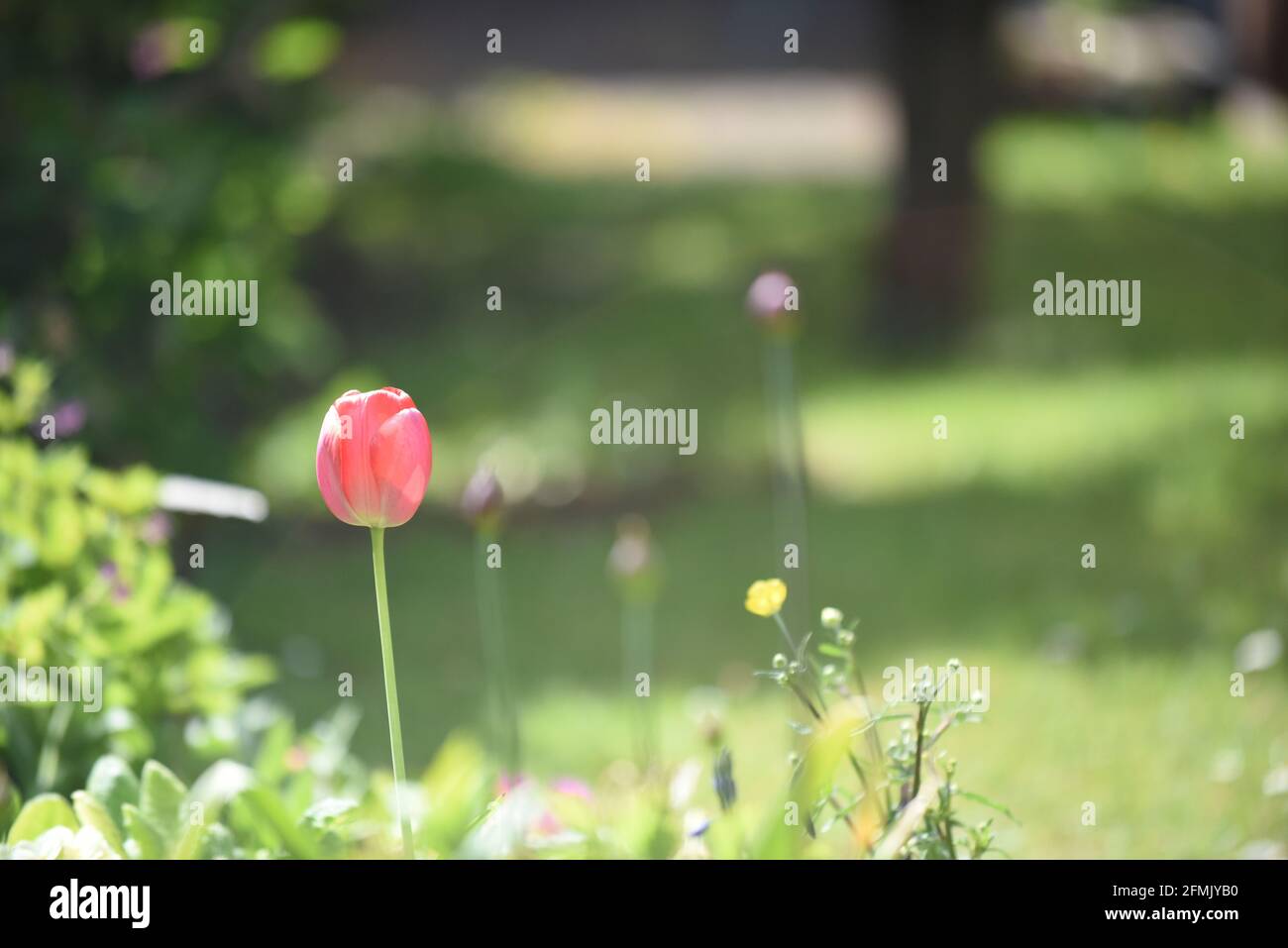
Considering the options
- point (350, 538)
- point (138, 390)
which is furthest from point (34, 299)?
point (350, 538)

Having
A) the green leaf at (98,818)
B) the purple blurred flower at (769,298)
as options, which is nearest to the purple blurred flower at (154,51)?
the purple blurred flower at (769,298)

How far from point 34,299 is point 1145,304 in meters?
5.65

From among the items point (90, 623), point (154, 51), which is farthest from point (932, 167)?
point (90, 623)

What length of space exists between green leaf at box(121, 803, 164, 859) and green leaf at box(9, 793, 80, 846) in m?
0.14

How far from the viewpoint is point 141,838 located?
1821 mm

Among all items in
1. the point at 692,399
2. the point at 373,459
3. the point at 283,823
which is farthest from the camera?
the point at 692,399

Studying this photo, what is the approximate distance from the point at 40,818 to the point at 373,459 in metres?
0.74

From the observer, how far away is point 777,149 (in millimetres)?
11250

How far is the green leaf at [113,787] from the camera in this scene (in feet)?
6.54

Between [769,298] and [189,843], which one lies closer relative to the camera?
[189,843]

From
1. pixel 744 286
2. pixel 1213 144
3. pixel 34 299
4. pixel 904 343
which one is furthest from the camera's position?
pixel 1213 144

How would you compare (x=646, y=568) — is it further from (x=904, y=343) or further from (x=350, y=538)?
(x=904, y=343)

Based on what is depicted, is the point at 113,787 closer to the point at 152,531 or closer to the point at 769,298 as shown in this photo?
the point at 152,531

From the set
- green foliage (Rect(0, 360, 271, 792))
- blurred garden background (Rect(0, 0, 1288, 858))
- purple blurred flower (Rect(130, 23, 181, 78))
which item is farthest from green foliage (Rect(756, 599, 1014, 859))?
purple blurred flower (Rect(130, 23, 181, 78))
